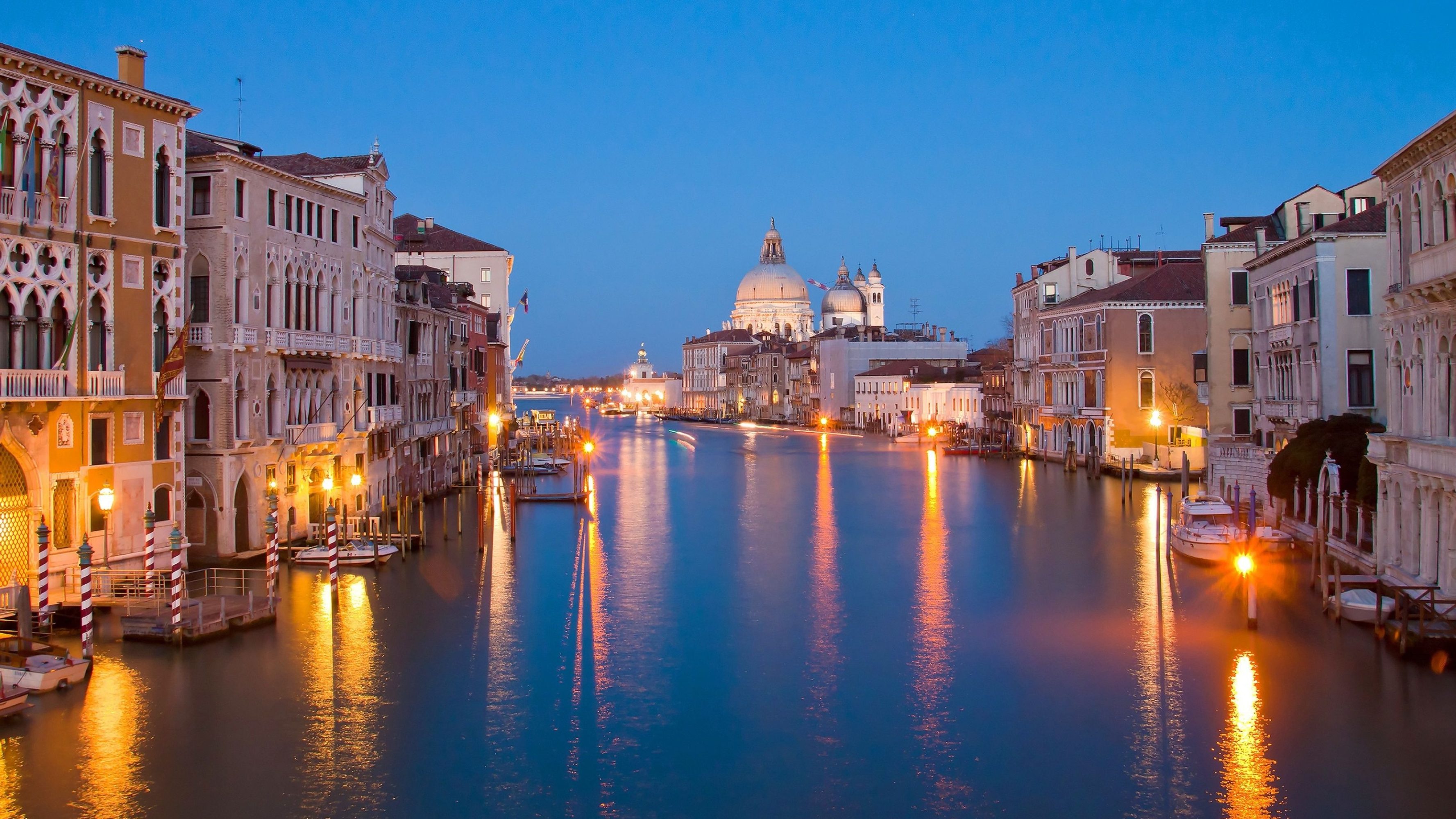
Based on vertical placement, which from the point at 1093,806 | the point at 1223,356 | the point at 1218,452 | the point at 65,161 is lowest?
the point at 1093,806

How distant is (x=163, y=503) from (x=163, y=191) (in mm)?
4656

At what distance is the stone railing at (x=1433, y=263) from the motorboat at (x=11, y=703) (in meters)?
16.0

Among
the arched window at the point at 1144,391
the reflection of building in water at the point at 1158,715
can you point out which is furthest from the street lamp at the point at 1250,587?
the arched window at the point at 1144,391

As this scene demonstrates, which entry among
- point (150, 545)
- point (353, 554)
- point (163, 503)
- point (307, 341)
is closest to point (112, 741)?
point (150, 545)

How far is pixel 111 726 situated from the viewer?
11688mm

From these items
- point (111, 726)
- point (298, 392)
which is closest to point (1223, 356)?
point (298, 392)

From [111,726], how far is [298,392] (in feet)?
36.8

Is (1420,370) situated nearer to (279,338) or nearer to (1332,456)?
(1332,456)

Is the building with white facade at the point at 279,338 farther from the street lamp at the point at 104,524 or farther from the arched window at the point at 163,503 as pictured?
the street lamp at the point at 104,524

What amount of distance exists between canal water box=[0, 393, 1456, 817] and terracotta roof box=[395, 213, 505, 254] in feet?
85.6

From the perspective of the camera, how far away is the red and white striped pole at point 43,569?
45.8ft

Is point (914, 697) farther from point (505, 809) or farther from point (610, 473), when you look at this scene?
point (610, 473)

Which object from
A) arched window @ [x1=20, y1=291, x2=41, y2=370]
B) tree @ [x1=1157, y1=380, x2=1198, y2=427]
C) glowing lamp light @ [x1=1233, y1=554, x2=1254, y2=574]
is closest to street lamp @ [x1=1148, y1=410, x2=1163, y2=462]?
tree @ [x1=1157, y1=380, x2=1198, y2=427]

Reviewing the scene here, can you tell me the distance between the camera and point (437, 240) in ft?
171
